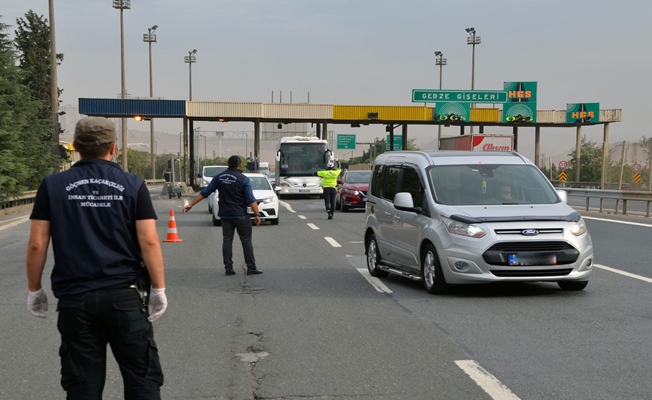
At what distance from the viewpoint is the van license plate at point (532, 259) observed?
10336 millimetres

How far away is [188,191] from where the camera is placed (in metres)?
56.1

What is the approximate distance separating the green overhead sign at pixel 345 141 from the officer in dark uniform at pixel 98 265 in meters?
99.4

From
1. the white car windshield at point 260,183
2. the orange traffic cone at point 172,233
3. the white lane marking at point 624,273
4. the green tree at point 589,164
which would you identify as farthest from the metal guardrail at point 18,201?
the green tree at point 589,164

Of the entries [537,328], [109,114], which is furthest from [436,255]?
[109,114]

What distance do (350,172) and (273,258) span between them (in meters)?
17.8

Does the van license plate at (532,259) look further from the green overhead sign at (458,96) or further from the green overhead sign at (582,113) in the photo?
the green overhead sign at (582,113)

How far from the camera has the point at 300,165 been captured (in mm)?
46031

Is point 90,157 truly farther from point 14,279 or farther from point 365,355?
point 14,279

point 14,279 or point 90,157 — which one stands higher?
point 90,157

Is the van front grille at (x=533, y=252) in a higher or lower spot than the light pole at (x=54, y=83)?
lower

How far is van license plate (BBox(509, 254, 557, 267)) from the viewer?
10.3 meters

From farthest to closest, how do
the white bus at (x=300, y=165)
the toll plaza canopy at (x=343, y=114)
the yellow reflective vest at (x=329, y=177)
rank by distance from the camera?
the toll plaza canopy at (x=343, y=114), the white bus at (x=300, y=165), the yellow reflective vest at (x=329, y=177)

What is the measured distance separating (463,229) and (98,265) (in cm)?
685

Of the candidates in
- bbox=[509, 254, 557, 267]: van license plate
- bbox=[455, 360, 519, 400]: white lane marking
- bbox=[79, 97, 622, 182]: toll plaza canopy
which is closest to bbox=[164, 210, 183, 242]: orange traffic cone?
bbox=[509, 254, 557, 267]: van license plate
